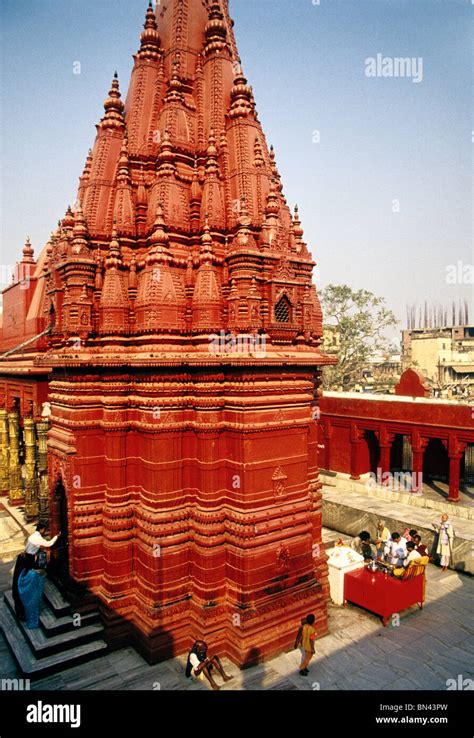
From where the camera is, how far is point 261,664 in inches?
314

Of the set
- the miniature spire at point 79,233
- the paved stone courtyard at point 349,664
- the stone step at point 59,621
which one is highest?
the miniature spire at point 79,233

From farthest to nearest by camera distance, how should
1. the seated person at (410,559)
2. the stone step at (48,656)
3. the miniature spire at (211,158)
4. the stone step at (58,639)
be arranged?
the seated person at (410,559)
the miniature spire at (211,158)
the stone step at (58,639)
the stone step at (48,656)

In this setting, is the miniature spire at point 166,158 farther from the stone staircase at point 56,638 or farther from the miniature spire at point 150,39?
the stone staircase at point 56,638

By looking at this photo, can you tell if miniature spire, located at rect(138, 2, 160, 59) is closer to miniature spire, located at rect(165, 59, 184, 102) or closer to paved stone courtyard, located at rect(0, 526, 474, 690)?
miniature spire, located at rect(165, 59, 184, 102)

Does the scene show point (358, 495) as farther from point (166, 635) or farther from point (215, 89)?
point (215, 89)

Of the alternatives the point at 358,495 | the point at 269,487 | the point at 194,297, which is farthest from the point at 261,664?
the point at 358,495

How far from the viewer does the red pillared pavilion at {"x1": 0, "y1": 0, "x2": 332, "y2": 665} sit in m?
8.46

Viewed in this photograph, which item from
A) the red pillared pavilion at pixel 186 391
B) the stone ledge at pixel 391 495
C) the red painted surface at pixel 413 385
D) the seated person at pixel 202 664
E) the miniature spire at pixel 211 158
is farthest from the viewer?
the red painted surface at pixel 413 385

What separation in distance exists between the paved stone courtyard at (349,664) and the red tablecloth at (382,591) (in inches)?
12.2

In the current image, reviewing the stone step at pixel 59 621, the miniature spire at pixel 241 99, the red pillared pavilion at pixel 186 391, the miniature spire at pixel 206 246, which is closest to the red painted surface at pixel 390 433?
the red pillared pavilion at pixel 186 391

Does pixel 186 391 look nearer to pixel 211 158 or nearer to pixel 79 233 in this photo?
pixel 79 233

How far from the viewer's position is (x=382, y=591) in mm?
9461

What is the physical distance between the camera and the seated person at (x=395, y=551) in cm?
1036
